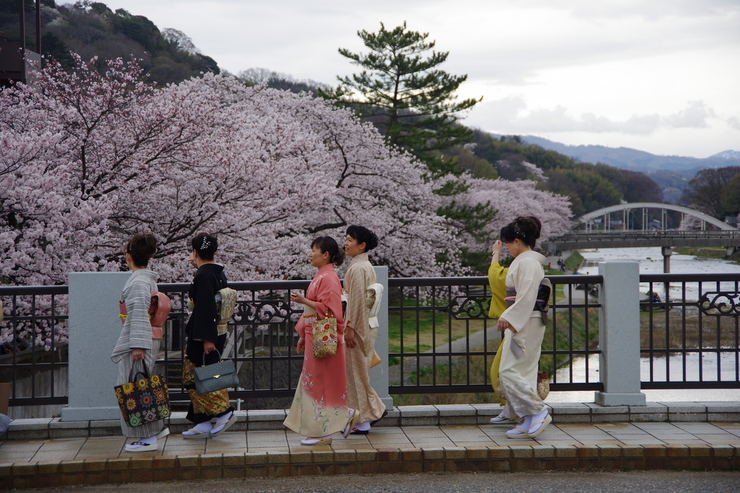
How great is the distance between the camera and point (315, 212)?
1850cm

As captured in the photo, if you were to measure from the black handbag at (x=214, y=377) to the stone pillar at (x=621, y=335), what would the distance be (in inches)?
124

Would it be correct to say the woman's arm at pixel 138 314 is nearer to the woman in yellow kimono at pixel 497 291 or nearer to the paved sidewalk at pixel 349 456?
the paved sidewalk at pixel 349 456

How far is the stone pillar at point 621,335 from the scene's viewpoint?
5523mm

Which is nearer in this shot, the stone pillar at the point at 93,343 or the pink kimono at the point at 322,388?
the pink kimono at the point at 322,388

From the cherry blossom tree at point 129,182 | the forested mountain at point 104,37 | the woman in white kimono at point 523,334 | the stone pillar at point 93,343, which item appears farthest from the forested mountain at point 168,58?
A: the woman in white kimono at point 523,334

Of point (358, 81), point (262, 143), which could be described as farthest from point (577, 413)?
point (358, 81)

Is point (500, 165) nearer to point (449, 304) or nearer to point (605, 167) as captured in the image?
point (605, 167)

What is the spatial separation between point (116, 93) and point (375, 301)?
871cm

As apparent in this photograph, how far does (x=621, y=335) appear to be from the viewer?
219 inches

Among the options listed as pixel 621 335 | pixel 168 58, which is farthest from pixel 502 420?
pixel 168 58

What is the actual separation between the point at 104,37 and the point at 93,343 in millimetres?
51370

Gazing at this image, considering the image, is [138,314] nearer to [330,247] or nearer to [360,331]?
[330,247]

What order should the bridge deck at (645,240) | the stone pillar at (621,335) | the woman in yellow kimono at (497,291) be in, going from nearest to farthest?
1. the woman in yellow kimono at (497,291)
2. the stone pillar at (621,335)
3. the bridge deck at (645,240)

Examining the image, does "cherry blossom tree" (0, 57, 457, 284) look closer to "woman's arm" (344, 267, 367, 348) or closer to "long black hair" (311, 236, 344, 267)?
"long black hair" (311, 236, 344, 267)
